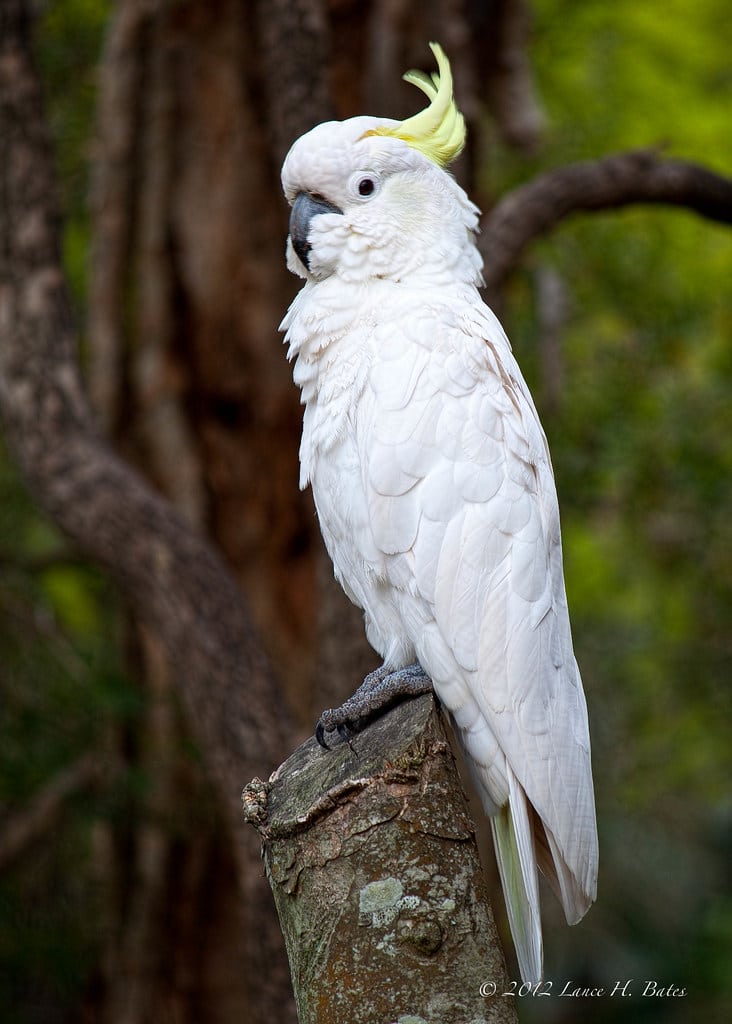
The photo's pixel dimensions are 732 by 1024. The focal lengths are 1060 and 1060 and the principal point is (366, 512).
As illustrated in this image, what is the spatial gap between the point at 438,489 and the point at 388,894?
810mm

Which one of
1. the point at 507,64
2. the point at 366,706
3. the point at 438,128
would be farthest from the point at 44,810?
the point at 507,64

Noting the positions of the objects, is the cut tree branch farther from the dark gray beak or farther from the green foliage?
the green foliage

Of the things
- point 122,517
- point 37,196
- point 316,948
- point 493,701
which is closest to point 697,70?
point 37,196

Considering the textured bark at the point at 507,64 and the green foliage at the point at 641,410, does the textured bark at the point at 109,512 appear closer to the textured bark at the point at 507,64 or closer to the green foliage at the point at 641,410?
the textured bark at the point at 507,64

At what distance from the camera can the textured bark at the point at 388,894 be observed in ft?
5.20

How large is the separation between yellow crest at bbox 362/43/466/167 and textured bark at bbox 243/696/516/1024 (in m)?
1.32

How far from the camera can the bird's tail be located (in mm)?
1987

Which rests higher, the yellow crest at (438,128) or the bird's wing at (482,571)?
the yellow crest at (438,128)

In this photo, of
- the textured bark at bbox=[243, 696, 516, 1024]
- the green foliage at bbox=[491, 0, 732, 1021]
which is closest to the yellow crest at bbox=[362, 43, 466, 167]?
the textured bark at bbox=[243, 696, 516, 1024]

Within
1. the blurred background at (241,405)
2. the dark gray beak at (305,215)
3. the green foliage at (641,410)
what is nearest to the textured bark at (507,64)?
the blurred background at (241,405)

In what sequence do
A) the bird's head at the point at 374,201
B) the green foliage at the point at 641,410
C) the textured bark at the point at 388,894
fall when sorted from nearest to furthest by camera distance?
1. the textured bark at the point at 388,894
2. the bird's head at the point at 374,201
3. the green foliage at the point at 641,410

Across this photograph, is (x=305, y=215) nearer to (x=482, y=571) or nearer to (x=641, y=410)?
(x=482, y=571)

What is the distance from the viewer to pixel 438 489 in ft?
6.95

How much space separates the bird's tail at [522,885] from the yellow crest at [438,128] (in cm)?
136
